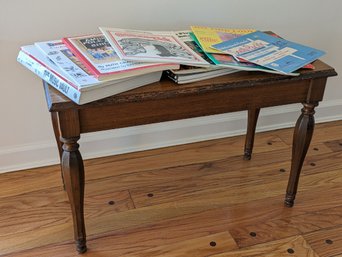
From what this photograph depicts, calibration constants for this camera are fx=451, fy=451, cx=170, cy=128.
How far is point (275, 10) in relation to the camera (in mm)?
1812

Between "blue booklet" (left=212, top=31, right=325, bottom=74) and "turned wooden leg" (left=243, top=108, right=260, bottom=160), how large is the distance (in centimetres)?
40

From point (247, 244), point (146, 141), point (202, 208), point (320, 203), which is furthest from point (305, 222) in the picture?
point (146, 141)

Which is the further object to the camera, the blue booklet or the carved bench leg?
the blue booklet

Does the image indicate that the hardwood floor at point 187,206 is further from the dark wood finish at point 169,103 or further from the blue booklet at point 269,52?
the blue booklet at point 269,52

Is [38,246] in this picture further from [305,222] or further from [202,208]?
[305,222]

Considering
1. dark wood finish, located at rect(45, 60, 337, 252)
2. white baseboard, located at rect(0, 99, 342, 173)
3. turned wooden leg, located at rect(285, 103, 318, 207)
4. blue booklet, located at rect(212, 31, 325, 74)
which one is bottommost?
white baseboard, located at rect(0, 99, 342, 173)

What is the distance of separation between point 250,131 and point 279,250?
1.80 ft

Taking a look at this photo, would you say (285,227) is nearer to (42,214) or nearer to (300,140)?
(300,140)

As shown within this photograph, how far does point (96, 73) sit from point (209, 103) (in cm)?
34

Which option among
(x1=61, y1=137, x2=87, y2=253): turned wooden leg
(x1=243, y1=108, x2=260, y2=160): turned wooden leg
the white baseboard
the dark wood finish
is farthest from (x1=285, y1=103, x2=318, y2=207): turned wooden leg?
(x1=61, y1=137, x2=87, y2=253): turned wooden leg

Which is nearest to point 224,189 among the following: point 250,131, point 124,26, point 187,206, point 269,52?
point 187,206

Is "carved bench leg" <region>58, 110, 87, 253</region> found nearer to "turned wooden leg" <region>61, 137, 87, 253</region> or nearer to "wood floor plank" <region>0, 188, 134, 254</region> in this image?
"turned wooden leg" <region>61, 137, 87, 253</region>

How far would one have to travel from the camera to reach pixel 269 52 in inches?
53.6

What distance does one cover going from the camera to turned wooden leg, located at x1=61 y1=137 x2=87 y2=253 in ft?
3.96
